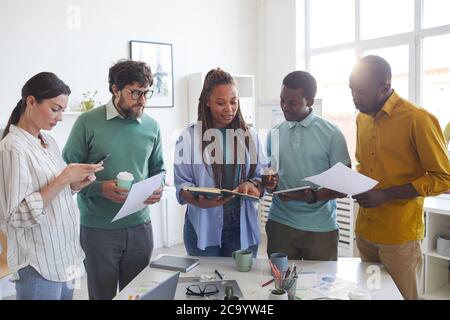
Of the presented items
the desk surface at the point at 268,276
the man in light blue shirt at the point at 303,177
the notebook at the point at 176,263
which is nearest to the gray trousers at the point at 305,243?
the man in light blue shirt at the point at 303,177

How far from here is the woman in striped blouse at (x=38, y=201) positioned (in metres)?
1.50

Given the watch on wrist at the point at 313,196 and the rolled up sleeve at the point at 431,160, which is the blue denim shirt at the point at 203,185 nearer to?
the watch on wrist at the point at 313,196

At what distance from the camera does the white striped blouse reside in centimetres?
149

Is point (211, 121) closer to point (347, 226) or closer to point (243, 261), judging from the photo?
point (243, 261)

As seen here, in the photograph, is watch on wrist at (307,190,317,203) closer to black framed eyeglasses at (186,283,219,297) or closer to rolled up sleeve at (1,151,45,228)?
black framed eyeglasses at (186,283,219,297)

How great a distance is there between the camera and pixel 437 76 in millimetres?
4074

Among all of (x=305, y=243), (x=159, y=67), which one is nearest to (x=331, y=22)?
(x=159, y=67)

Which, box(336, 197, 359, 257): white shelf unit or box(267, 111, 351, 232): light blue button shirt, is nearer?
box(267, 111, 351, 232): light blue button shirt

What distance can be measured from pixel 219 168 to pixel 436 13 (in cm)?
322

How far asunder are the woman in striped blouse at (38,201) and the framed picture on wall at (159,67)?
112 inches

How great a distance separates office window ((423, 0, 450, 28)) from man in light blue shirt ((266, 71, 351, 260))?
2.67 meters

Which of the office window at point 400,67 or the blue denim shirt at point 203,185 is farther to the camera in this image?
the office window at point 400,67

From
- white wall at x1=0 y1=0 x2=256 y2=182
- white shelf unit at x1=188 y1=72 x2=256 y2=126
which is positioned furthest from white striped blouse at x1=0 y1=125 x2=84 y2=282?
white shelf unit at x1=188 y1=72 x2=256 y2=126
